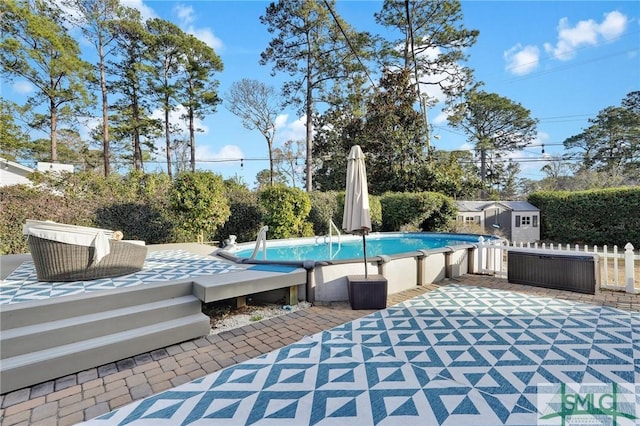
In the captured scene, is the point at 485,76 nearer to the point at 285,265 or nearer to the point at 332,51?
the point at 332,51

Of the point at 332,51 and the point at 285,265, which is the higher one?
the point at 332,51

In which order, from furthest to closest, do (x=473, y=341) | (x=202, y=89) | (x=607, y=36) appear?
(x=202, y=89) < (x=607, y=36) < (x=473, y=341)

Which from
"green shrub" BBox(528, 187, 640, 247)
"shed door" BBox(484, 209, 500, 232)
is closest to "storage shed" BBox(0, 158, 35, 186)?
"shed door" BBox(484, 209, 500, 232)

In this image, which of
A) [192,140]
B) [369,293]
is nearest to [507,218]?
[369,293]

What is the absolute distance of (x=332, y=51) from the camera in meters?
16.7

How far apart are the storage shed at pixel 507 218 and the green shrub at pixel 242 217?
11.0 m

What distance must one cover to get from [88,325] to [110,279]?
1414mm

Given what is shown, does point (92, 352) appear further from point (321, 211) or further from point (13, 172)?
point (13, 172)

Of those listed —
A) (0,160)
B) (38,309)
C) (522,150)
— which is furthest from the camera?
(522,150)

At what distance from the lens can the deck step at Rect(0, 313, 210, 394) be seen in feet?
8.11

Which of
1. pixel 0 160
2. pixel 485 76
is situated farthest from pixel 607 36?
pixel 0 160

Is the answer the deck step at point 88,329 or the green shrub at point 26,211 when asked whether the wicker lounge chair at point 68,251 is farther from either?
the green shrub at point 26,211

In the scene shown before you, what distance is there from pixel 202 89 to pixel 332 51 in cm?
926

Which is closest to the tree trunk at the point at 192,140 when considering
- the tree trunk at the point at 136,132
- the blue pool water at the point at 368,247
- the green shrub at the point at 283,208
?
the tree trunk at the point at 136,132
